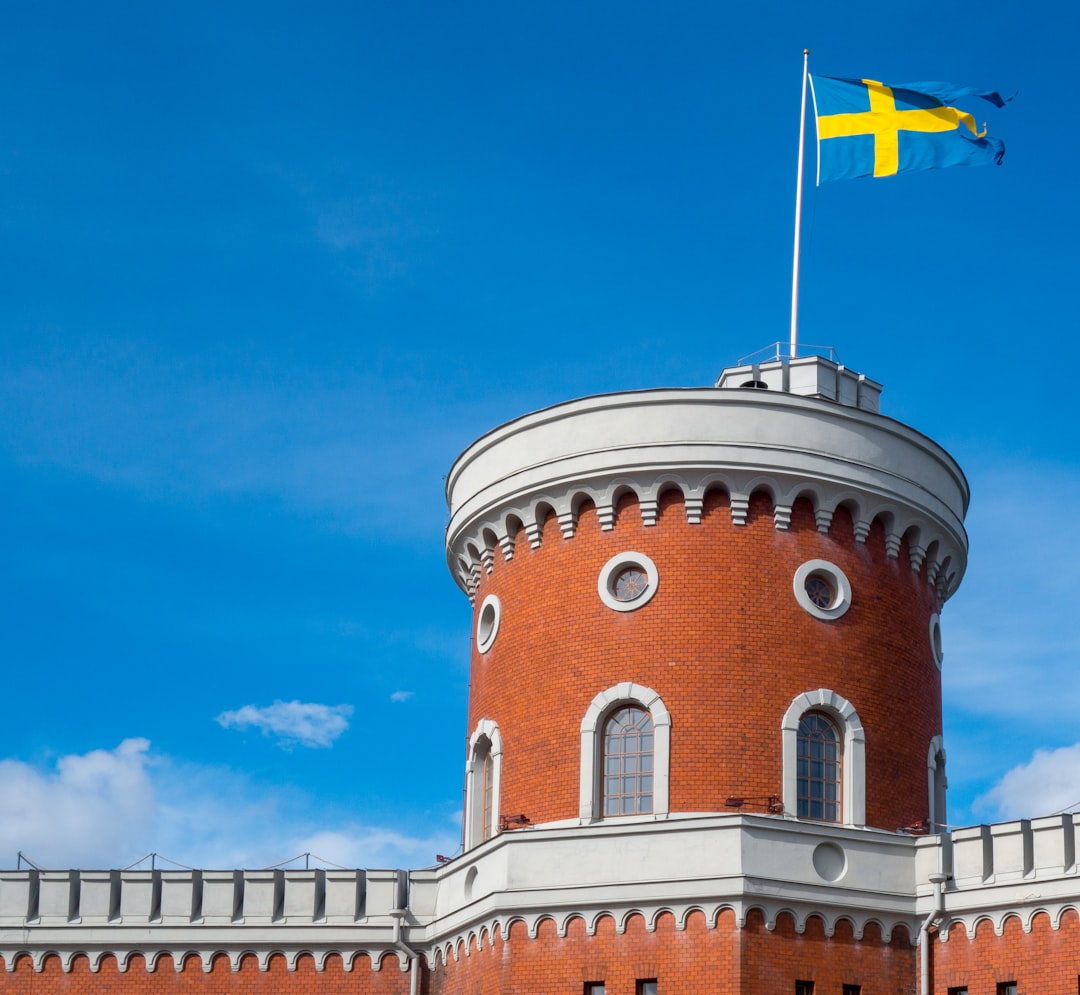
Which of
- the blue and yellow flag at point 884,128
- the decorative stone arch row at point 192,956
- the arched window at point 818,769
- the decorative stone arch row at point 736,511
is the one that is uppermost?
the blue and yellow flag at point 884,128

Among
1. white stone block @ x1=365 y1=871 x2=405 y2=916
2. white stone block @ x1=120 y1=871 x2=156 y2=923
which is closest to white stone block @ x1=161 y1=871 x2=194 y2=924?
white stone block @ x1=120 y1=871 x2=156 y2=923

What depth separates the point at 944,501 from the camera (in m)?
36.5

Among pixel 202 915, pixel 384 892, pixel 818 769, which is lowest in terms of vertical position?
pixel 202 915

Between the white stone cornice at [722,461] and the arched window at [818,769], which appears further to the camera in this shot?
the white stone cornice at [722,461]

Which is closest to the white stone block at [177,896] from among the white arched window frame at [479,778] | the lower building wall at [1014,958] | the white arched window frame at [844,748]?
the white arched window frame at [479,778]

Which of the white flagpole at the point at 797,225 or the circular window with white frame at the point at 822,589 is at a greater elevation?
the white flagpole at the point at 797,225

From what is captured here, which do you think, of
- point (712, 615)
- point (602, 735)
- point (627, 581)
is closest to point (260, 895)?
point (602, 735)

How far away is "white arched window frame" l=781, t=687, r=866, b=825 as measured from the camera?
33.2 metres

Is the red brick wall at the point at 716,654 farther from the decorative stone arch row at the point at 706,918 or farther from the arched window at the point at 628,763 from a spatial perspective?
the decorative stone arch row at the point at 706,918

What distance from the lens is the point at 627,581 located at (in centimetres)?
3462

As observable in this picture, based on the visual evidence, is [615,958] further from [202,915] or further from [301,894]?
[202,915]

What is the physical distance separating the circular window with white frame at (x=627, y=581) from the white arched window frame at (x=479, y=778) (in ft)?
11.4

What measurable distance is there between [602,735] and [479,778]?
11.9ft

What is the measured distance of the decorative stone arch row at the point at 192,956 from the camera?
122 feet
